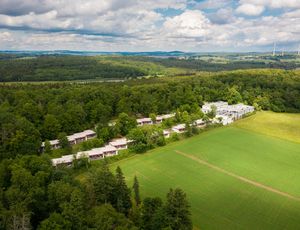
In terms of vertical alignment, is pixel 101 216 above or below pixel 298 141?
above

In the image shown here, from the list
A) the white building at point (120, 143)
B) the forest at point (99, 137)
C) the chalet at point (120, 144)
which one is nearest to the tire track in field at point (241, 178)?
the forest at point (99, 137)

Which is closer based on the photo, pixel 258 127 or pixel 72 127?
pixel 72 127

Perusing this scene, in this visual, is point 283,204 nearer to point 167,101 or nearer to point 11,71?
point 167,101

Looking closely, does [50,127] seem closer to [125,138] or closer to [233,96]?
[125,138]

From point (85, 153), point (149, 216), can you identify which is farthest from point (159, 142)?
point (149, 216)

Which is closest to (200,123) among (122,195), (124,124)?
(124,124)

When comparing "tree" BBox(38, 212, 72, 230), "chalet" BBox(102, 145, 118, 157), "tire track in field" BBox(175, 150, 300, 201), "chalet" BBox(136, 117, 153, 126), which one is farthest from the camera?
"chalet" BBox(136, 117, 153, 126)

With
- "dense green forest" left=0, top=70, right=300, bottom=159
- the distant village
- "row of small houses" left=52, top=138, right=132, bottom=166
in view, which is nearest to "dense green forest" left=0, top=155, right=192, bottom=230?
"row of small houses" left=52, top=138, right=132, bottom=166

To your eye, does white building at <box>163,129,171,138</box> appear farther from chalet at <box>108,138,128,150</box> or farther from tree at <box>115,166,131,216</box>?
tree at <box>115,166,131,216</box>
